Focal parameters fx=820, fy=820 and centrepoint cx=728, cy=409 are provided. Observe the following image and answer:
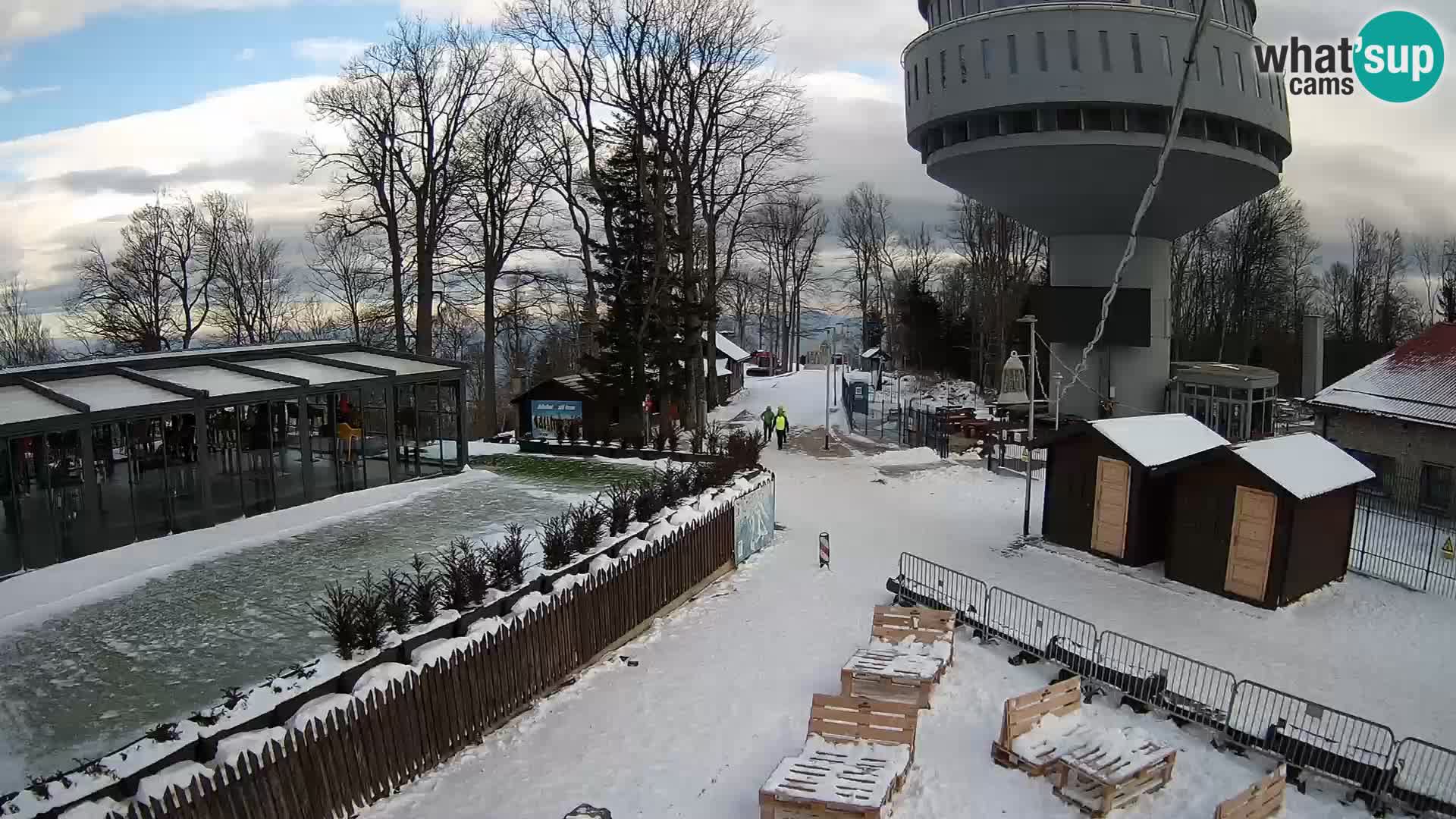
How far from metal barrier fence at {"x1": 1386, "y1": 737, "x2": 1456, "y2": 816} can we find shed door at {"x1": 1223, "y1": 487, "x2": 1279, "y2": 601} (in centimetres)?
478

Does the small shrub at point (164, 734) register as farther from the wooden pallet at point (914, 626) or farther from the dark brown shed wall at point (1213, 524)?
the dark brown shed wall at point (1213, 524)

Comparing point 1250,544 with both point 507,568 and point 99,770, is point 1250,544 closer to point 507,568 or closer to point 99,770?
point 507,568

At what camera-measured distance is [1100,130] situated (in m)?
26.9

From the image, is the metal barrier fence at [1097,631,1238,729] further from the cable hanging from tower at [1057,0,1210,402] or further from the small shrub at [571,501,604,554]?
the small shrub at [571,501,604,554]

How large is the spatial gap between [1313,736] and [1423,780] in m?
1.15

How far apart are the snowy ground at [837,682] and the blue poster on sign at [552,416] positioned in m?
11.1

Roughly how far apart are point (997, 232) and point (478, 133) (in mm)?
32629

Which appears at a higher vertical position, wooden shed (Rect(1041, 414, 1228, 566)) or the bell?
the bell

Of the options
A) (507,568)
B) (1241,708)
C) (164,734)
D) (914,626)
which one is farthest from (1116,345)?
(164,734)

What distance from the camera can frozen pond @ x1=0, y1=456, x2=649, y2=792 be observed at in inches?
364

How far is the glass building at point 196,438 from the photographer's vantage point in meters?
15.0

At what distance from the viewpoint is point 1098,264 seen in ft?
103

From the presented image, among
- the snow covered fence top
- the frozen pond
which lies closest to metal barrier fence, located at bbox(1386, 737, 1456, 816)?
the snow covered fence top

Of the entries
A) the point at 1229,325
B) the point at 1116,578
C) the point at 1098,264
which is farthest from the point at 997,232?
the point at 1116,578
